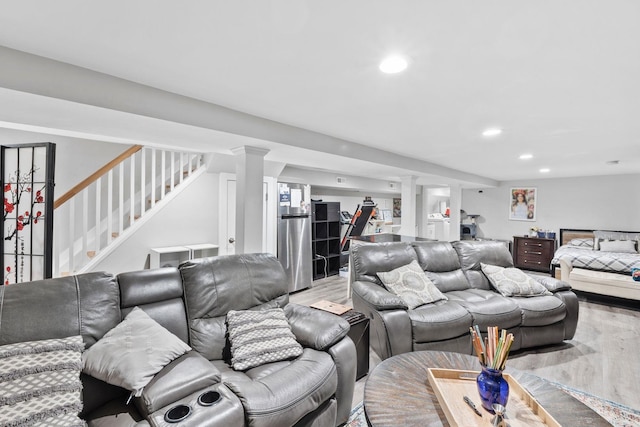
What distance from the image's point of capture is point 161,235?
3908mm

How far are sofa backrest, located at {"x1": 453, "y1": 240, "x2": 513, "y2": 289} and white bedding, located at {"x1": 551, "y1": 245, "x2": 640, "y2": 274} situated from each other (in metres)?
2.36

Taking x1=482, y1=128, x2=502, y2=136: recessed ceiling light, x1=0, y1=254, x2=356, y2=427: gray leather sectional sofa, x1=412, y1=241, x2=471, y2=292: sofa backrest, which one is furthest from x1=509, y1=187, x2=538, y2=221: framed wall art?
x1=0, y1=254, x2=356, y2=427: gray leather sectional sofa

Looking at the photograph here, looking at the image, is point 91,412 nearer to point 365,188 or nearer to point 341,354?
point 341,354

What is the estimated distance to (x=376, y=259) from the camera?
325 cm

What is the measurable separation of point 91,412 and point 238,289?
100cm

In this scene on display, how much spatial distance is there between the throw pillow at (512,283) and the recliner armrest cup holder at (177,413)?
3.18m

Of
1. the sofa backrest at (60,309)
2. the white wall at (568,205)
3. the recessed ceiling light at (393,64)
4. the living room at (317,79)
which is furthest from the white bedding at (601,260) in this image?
the sofa backrest at (60,309)

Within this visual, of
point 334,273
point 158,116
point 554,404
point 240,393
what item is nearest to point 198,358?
point 240,393

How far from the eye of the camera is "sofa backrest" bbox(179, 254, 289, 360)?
196 cm

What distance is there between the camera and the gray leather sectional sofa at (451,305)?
2.58 m

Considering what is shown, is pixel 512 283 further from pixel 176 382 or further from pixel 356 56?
pixel 176 382

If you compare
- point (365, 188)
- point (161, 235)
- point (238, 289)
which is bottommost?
point (238, 289)

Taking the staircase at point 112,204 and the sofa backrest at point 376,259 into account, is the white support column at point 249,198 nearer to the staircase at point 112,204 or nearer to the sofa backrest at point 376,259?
the sofa backrest at point 376,259

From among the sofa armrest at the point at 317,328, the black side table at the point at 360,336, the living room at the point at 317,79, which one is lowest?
the black side table at the point at 360,336
